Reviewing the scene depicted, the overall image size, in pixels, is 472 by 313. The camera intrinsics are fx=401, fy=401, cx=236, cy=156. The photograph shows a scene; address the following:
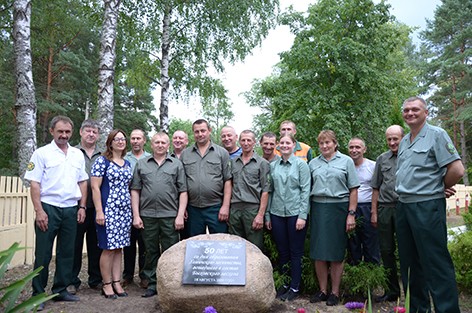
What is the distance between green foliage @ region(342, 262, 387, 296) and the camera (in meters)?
4.56

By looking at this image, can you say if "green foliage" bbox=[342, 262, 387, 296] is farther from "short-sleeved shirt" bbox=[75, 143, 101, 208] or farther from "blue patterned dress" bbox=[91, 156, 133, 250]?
"short-sleeved shirt" bbox=[75, 143, 101, 208]

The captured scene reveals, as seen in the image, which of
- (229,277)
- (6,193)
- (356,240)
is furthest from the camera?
(6,193)

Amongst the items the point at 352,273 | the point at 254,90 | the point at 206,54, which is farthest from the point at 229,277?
the point at 254,90

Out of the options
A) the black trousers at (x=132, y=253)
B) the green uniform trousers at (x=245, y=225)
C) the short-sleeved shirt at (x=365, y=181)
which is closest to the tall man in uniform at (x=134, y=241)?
the black trousers at (x=132, y=253)

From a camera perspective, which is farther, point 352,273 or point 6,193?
point 6,193

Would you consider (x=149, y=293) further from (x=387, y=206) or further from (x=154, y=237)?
(x=387, y=206)

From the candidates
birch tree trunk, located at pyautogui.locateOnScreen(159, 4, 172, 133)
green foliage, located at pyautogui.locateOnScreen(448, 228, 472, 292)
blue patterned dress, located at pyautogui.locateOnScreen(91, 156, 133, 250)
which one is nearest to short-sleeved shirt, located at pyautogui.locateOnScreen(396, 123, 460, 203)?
green foliage, located at pyautogui.locateOnScreen(448, 228, 472, 292)

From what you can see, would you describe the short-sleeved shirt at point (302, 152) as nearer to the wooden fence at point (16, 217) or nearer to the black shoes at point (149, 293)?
the black shoes at point (149, 293)

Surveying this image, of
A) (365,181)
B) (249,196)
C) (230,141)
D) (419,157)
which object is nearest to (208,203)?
(249,196)

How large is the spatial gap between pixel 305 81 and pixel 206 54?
552 cm

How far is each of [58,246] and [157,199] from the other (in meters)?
1.23

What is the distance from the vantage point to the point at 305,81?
1714cm

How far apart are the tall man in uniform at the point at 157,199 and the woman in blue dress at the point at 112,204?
14cm

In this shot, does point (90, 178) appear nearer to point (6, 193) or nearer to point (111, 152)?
point (111, 152)
